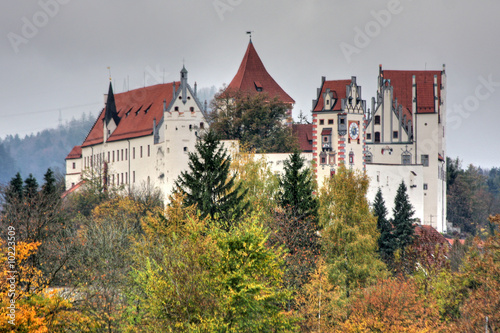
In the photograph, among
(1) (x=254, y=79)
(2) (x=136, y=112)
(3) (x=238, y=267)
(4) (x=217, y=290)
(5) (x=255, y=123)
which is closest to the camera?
(4) (x=217, y=290)

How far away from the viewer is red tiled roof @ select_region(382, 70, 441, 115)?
100188 millimetres

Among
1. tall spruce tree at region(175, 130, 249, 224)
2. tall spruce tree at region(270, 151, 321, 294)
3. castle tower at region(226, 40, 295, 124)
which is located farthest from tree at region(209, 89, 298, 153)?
tall spruce tree at region(175, 130, 249, 224)

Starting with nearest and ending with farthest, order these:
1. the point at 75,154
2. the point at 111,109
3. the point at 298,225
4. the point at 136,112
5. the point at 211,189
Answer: the point at 211,189, the point at 298,225, the point at 136,112, the point at 111,109, the point at 75,154

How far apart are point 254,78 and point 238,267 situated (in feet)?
233

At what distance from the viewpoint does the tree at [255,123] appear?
85.4 meters

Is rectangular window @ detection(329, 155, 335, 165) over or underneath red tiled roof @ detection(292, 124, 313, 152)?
underneath

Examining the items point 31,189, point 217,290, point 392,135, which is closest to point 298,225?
point 217,290

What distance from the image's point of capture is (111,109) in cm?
10838

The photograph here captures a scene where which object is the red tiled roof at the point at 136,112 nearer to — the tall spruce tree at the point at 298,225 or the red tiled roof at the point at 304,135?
the red tiled roof at the point at 304,135

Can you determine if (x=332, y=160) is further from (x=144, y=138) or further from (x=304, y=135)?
(x=144, y=138)

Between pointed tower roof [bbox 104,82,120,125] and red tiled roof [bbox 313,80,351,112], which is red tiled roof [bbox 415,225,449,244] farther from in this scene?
pointed tower roof [bbox 104,82,120,125]

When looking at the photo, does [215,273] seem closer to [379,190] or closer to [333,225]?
[333,225]

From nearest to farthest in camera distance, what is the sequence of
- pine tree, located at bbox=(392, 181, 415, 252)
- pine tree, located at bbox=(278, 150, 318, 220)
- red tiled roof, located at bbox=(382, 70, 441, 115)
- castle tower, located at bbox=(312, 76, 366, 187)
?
1. pine tree, located at bbox=(278, 150, 318, 220)
2. pine tree, located at bbox=(392, 181, 415, 252)
3. castle tower, located at bbox=(312, 76, 366, 187)
4. red tiled roof, located at bbox=(382, 70, 441, 115)

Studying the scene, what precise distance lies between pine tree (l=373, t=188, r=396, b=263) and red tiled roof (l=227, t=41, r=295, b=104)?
19.8 meters
